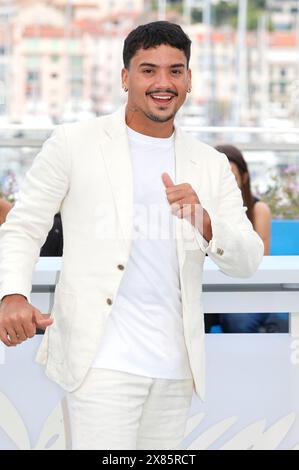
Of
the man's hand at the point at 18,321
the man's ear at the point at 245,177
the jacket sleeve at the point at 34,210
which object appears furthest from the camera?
the man's ear at the point at 245,177

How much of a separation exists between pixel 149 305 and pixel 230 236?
26 centimetres

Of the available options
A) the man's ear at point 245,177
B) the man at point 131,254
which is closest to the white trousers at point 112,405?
the man at point 131,254

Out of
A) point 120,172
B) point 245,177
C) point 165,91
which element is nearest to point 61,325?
point 120,172

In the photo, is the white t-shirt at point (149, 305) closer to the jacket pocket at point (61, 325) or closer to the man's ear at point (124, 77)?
the jacket pocket at point (61, 325)

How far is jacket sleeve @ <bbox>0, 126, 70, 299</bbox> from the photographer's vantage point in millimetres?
2545

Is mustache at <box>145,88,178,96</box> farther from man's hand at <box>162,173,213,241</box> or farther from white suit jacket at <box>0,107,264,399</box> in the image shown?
man's hand at <box>162,173,213,241</box>

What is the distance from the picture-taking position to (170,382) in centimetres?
262

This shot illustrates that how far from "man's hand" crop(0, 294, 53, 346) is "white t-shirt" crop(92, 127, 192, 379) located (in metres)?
0.18

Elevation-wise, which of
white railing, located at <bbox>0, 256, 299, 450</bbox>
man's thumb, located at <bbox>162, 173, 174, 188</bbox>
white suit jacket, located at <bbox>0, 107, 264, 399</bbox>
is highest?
man's thumb, located at <bbox>162, 173, 174, 188</bbox>


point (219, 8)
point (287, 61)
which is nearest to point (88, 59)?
point (219, 8)

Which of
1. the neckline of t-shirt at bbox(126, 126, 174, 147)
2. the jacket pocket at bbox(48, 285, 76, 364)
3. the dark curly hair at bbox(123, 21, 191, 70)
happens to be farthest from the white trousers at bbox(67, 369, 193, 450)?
the dark curly hair at bbox(123, 21, 191, 70)

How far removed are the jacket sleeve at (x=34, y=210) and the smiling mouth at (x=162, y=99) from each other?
0.25m

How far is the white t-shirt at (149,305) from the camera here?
2551 millimetres
